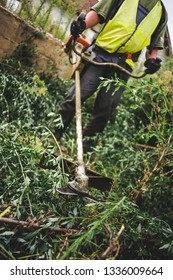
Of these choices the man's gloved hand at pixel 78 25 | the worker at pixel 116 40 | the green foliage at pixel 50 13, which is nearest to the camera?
the man's gloved hand at pixel 78 25

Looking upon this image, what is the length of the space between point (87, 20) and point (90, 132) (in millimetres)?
1260

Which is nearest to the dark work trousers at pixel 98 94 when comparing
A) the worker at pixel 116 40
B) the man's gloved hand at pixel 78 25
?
the worker at pixel 116 40

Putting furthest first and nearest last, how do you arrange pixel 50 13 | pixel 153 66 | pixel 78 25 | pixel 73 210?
pixel 50 13 < pixel 153 66 < pixel 78 25 < pixel 73 210

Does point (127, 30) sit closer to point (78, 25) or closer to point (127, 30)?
point (127, 30)

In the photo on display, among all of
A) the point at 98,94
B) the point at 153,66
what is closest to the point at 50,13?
the point at 98,94

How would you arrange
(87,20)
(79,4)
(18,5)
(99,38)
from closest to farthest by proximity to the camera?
(87,20) < (99,38) < (18,5) < (79,4)

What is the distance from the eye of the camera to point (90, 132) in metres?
3.21

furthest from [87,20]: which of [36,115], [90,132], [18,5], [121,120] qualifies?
[121,120]

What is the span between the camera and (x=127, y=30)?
2.77 m

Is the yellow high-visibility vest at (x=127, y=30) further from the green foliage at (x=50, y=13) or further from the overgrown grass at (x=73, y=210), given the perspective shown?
the green foliage at (x=50, y=13)

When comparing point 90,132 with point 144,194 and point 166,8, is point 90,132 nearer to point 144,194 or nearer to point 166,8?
point 144,194

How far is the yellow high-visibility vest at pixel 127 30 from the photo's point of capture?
9.05 ft

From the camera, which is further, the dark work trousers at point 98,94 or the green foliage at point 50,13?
the green foliage at point 50,13

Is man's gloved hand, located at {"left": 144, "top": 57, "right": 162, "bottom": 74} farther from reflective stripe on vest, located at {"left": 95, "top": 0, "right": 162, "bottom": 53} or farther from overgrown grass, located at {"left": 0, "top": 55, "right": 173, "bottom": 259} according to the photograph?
overgrown grass, located at {"left": 0, "top": 55, "right": 173, "bottom": 259}
